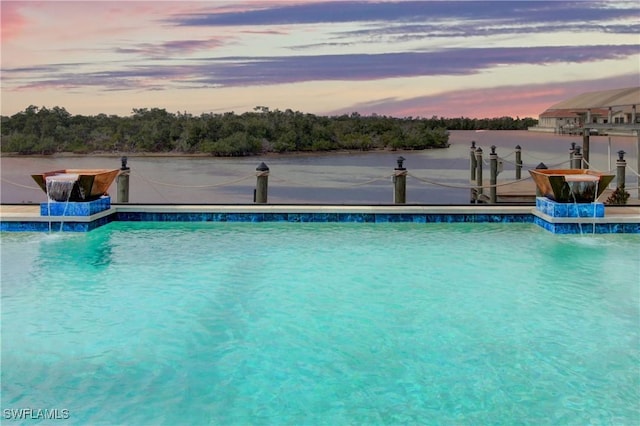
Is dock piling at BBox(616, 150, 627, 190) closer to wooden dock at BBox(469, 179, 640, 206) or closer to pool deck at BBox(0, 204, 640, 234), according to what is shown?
wooden dock at BBox(469, 179, 640, 206)

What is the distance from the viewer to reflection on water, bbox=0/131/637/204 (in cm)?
2042

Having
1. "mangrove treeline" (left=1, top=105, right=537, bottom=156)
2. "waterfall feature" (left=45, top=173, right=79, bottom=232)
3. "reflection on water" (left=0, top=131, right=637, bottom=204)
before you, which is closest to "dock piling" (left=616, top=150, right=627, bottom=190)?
"reflection on water" (left=0, top=131, right=637, bottom=204)

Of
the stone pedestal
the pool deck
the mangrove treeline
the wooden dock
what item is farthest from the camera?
the mangrove treeline

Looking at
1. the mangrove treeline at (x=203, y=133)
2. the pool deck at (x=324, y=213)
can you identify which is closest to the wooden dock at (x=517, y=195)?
the pool deck at (x=324, y=213)

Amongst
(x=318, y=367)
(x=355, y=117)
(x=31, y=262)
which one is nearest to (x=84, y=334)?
(x=318, y=367)

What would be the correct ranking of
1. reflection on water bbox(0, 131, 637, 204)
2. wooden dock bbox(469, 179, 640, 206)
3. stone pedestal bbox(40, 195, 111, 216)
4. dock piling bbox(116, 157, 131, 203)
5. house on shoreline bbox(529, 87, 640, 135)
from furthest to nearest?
1. house on shoreline bbox(529, 87, 640, 135)
2. reflection on water bbox(0, 131, 637, 204)
3. wooden dock bbox(469, 179, 640, 206)
4. dock piling bbox(116, 157, 131, 203)
5. stone pedestal bbox(40, 195, 111, 216)

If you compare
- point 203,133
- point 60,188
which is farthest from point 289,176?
point 60,188

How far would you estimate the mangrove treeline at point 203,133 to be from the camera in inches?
1256

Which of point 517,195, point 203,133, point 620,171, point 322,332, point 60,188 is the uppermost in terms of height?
point 203,133

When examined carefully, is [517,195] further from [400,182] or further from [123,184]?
[123,184]

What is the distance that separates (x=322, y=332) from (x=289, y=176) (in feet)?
66.1

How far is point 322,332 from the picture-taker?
521 centimetres

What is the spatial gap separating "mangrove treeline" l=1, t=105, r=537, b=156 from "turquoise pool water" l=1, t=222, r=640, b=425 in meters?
24.9

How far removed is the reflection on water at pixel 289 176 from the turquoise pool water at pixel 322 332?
8165 millimetres
